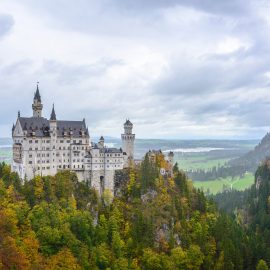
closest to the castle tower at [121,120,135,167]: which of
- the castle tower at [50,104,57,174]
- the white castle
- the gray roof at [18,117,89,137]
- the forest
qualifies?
the white castle

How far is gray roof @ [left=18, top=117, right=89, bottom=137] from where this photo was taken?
132 m

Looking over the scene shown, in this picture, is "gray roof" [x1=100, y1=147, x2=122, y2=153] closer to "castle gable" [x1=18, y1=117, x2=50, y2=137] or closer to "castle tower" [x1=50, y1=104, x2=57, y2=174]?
"castle tower" [x1=50, y1=104, x2=57, y2=174]

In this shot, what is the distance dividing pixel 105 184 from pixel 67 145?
15.7 metres

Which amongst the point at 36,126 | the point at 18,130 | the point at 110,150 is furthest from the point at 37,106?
the point at 110,150

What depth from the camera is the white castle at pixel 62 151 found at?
5118 inches

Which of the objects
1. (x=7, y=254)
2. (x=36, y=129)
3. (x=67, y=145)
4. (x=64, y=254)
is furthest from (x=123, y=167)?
(x=7, y=254)

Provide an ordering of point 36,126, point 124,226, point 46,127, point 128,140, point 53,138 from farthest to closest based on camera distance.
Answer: point 128,140 → point 46,127 → point 53,138 → point 36,126 → point 124,226

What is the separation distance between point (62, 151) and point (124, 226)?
2829 centimetres

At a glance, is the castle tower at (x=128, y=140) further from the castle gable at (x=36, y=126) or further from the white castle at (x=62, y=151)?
the castle gable at (x=36, y=126)

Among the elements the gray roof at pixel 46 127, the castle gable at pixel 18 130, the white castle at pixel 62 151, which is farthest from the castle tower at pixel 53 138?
the castle gable at pixel 18 130

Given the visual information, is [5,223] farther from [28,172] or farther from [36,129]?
[36,129]

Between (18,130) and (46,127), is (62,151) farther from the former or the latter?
(18,130)

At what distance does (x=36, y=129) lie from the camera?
13300 centimetres

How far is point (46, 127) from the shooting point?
135 meters
